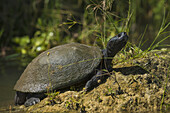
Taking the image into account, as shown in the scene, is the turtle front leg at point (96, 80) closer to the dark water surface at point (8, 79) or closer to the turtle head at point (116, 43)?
the turtle head at point (116, 43)

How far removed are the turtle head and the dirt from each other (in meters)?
0.33

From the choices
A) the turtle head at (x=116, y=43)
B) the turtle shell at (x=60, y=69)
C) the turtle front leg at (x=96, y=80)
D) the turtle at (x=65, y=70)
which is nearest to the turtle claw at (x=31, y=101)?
the turtle at (x=65, y=70)

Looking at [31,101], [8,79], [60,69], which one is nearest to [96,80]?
[60,69]

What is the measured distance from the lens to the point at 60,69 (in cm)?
363

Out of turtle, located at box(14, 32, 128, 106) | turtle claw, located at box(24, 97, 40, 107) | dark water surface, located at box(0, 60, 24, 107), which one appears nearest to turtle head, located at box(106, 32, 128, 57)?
turtle, located at box(14, 32, 128, 106)

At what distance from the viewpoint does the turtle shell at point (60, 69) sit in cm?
356

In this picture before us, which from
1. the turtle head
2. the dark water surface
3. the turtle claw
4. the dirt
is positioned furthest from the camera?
the dark water surface

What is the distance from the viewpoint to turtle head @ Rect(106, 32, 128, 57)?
3.48 metres

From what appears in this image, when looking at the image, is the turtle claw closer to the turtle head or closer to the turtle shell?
the turtle shell

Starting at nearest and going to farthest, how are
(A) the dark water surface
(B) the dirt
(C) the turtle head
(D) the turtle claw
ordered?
(B) the dirt
(C) the turtle head
(D) the turtle claw
(A) the dark water surface

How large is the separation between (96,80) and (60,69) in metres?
0.58

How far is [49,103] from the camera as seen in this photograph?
3467mm

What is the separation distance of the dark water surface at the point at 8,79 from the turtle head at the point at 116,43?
1854 millimetres

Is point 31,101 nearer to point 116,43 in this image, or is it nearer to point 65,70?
point 65,70
